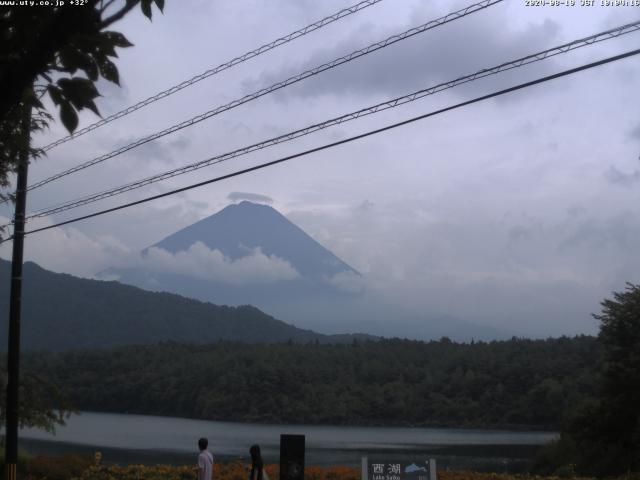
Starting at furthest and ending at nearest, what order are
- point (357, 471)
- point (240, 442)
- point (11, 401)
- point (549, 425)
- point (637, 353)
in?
point (549, 425) < point (240, 442) < point (637, 353) < point (357, 471) < point (11, 401)

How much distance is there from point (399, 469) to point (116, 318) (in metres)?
177

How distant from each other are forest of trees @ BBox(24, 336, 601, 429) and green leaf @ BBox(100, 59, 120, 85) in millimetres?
53054

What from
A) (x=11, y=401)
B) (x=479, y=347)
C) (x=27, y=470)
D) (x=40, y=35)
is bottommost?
(x=27, y=470)

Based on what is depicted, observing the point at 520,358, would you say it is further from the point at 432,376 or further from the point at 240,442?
the point at 240,442

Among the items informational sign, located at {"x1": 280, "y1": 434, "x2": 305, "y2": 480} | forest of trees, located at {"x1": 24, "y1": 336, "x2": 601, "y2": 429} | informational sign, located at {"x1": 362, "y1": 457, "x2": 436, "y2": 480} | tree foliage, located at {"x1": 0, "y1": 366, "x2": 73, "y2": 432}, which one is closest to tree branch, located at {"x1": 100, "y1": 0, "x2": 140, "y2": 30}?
informational sign, located at {"x1": 362, "y1": 457, "x2": 436, "y2": 480}

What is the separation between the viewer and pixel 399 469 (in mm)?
13164

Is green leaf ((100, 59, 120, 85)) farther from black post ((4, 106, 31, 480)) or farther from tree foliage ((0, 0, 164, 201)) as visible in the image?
black post ((4, 106, 31, 480))

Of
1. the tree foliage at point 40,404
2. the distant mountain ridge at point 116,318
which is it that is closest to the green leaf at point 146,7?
the tree foliage at point 40,404

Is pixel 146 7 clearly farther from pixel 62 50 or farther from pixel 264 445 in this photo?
pixel 264 445

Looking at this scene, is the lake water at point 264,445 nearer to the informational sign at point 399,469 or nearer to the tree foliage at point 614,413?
the tree foliage at point 614,413

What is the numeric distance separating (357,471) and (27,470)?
736 cm

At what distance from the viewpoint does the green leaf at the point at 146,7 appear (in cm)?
459

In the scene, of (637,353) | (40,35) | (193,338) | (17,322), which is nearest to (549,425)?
(637,353)

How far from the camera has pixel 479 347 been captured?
7881 centimetres
